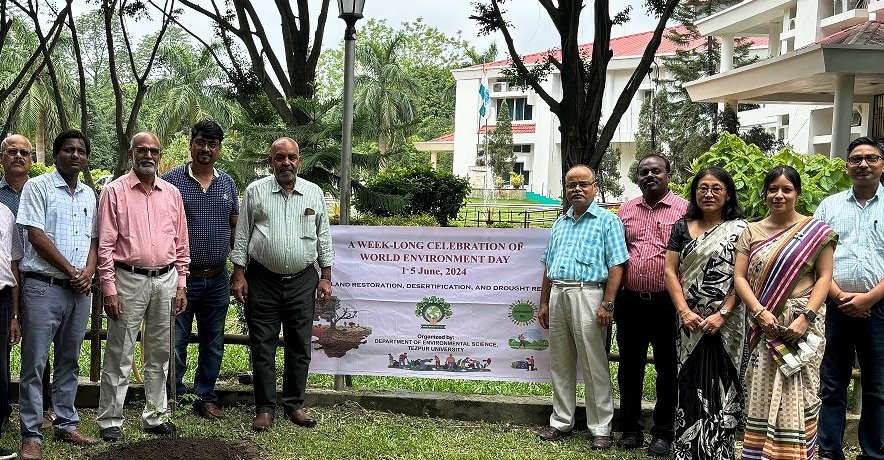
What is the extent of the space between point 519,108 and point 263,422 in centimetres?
5498

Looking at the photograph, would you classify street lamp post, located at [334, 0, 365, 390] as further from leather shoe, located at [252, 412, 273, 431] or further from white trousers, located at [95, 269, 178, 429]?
white trousers, located at [95, 269, 178, 429]

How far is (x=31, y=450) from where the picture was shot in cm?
510

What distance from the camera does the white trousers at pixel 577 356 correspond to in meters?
5.69

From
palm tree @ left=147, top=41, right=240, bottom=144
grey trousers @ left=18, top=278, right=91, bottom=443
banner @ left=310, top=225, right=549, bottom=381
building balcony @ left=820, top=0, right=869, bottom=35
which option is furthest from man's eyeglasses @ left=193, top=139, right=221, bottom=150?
palm tree @ left=147, top=41, right=240, bottom=144

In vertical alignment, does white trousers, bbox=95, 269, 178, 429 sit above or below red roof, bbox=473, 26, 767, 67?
below

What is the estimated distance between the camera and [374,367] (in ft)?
21.8

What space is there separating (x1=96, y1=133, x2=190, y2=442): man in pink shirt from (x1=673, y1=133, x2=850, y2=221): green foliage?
13.3 feet

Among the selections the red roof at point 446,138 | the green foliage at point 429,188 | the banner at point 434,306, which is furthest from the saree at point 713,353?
the red roof at point 446,138

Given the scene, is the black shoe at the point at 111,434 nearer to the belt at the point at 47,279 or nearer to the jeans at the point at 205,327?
the jeans at the point at 205,327

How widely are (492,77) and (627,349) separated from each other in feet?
171

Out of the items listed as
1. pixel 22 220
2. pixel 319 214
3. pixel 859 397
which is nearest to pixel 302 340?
pixel 319 214

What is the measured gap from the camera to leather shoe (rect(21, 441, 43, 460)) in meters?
5.07

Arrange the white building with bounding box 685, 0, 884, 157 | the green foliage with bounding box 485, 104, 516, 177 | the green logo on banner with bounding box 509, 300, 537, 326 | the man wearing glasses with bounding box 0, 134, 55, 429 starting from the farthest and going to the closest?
the green foliage with bounding box 485, 104, 516, 177 → the white building with bounding box 685, 0, 884, 157 → the green logo on banner with bounding box 509, 300, 537, 326 → the man wearing glasses with bounding box 0, 134, 55, 429

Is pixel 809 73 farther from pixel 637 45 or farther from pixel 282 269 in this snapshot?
pixel 637 45
